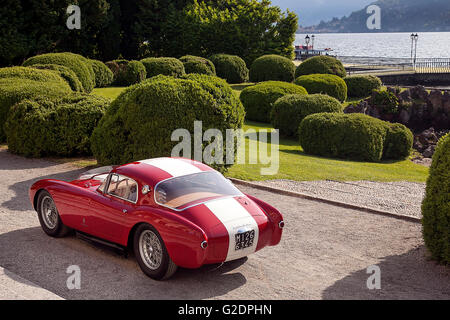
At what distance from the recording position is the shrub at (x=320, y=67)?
38219 mm

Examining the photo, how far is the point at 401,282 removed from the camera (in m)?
6.88

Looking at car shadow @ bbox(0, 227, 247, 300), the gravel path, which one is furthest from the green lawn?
car shadow @ bbox(0, 227, 247, 300)

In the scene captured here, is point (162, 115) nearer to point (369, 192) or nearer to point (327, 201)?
point (327, 201)

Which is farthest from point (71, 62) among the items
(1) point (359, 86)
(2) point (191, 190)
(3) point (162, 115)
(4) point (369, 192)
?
(1) point (359, 86)

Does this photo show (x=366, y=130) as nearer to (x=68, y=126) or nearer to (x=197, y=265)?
(x=68, y=126)

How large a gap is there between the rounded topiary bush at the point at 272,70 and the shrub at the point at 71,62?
1563cm

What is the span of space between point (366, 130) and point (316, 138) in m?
1.75

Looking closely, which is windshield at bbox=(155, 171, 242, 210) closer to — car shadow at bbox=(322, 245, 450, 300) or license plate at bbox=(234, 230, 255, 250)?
license plate at bbox=(234, 230, 255, 250)

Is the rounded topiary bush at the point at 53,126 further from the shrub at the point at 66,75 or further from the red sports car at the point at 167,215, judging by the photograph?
the shrub at the point at 66,75

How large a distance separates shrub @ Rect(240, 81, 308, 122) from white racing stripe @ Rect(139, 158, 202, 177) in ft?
60.8

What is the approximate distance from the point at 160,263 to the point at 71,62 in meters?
20.0

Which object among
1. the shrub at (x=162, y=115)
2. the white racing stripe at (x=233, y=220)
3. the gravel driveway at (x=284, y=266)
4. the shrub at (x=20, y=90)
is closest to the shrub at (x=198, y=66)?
the shrub at (x=20, y=90)

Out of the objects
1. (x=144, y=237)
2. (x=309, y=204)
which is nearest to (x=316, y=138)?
(x=309, y=204)

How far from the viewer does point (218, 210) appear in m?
6.65
